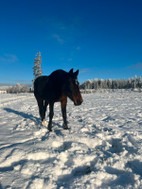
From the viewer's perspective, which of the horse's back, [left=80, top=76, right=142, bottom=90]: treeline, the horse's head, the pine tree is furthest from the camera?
[left=80, top=76, right=142, bottom=90]: treeline

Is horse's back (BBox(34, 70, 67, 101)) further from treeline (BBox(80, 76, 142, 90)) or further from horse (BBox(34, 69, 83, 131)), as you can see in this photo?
treeline (BBox(80, 76, 142, 90))

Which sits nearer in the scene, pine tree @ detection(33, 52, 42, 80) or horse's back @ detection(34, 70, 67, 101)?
horse's back @ detection(34, 70, 67, 101)

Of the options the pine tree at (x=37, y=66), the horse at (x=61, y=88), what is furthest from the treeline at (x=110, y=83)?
the horse at (x=61, y=88)

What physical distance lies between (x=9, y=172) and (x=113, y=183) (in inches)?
67.7

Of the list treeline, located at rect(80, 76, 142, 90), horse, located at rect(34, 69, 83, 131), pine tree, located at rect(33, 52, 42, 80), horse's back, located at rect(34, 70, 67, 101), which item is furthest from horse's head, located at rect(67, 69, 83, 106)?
treeline, located at rect(80, 76, 142, 90)

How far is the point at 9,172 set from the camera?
6.84 ft

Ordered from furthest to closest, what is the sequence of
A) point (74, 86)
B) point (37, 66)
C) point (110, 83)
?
1. point (110, 83)
2. point (37, 66)
3. point (74, 86)

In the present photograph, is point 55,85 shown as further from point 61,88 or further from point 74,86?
point 74,86

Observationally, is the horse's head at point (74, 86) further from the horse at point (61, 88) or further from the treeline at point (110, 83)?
the treeline at point (110, 83)

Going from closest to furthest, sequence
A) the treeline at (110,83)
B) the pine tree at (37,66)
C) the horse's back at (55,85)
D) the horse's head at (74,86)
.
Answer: the horse's head at (74,86), the horse's back at (55,85), the pine tree at (37,66), the treeline at (110,83)

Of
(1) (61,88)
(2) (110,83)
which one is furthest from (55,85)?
(2) (110,83)

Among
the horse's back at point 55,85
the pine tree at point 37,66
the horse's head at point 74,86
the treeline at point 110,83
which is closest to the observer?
the horse's head at point 74,86

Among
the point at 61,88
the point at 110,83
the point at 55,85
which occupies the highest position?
the point at 110,83

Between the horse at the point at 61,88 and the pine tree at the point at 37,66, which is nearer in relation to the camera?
the horse at the point at 61,88
